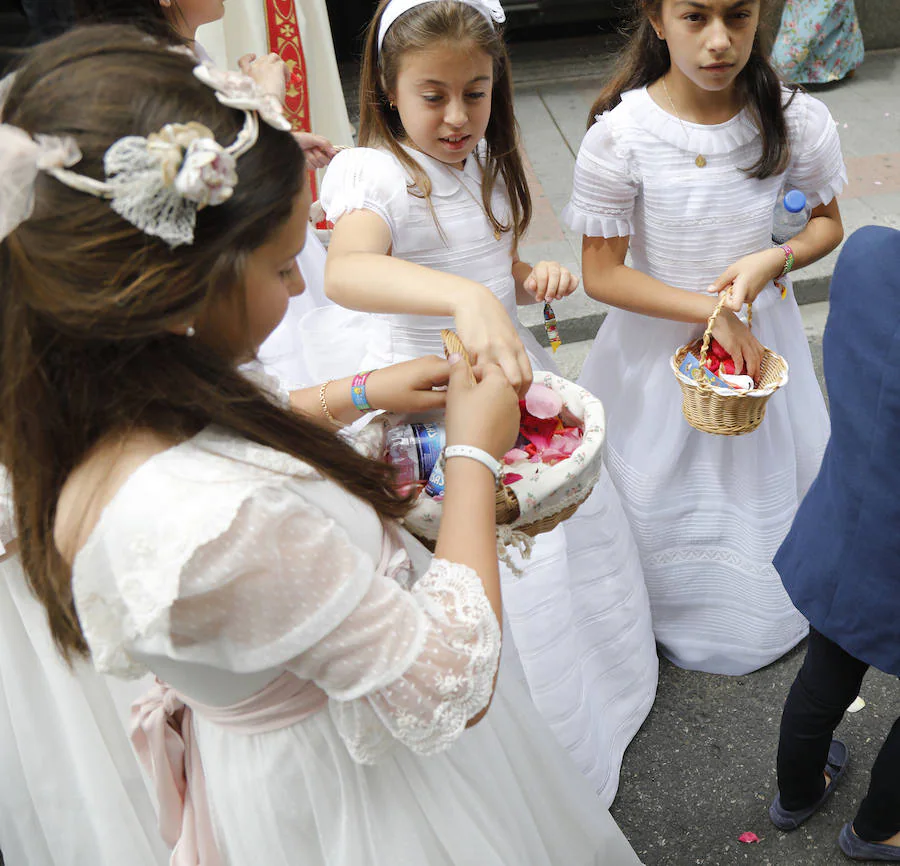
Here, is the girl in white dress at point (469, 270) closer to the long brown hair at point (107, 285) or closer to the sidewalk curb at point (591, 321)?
the long brown hair at point (107, 285)

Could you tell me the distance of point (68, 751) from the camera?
1720 millimetres

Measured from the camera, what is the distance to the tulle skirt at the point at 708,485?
7.87ft

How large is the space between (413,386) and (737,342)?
3.12 feet

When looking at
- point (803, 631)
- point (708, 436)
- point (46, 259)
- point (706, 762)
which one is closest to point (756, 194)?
point (708, 436)

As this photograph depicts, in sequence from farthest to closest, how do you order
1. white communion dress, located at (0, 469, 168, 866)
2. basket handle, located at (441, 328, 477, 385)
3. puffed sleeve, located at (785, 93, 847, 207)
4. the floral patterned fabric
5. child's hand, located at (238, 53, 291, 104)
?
the floral patterned fabric → child's hand, located at (238, 53, 291, 104) → puffed sleeve, located at (785, 93, 847, 207) → white communion dress, located at (0, 469, 168, 866) → basket handle, located at (441, 328, 477, 385)

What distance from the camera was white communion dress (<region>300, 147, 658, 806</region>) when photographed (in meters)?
1.93

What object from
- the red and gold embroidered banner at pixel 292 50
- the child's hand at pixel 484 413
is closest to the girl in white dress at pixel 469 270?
the child's hand at pixel 484 413

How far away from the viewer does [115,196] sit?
0.88 meters

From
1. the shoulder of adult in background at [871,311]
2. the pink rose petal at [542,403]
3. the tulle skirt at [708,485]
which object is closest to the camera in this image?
the shoulder of adult in background at [871,311]

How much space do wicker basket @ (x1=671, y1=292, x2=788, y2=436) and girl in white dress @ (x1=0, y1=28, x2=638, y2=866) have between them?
86cm

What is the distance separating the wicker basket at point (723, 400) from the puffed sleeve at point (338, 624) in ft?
3.40

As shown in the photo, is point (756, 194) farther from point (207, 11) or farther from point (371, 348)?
point (207, 11)

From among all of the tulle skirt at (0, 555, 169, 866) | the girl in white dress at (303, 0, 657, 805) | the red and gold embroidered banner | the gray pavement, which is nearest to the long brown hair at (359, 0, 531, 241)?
the girl in white dress at (303, 0, 657, 805)

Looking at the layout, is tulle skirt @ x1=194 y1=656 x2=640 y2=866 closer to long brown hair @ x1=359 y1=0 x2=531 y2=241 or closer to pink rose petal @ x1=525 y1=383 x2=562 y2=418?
pink rose petal @ x1=525 y1=383 x2=562 y2=418
